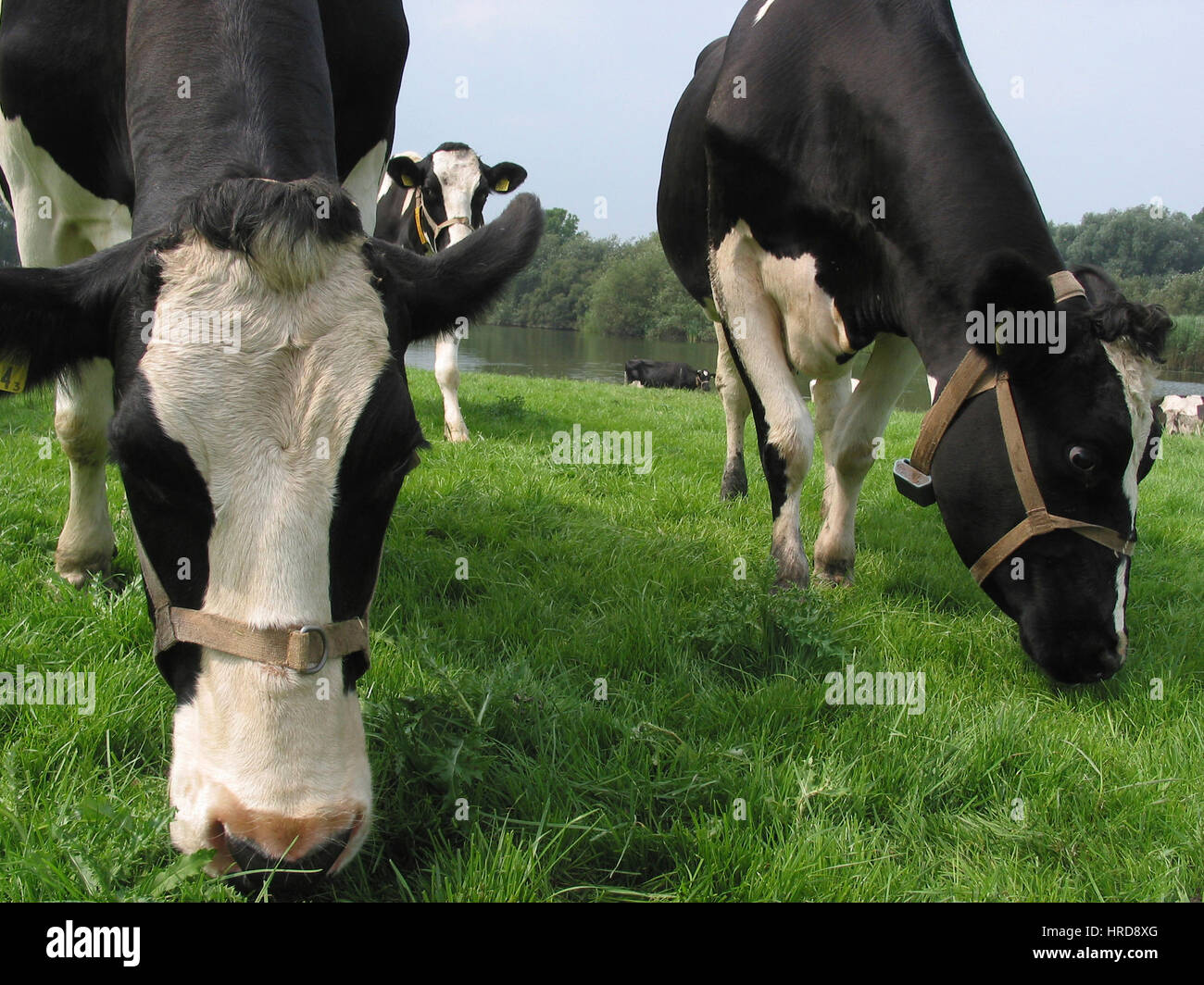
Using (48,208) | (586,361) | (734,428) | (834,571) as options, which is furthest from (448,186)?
(586,361)

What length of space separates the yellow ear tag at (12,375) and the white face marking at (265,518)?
46 centimetres

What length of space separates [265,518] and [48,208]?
3.03 metres

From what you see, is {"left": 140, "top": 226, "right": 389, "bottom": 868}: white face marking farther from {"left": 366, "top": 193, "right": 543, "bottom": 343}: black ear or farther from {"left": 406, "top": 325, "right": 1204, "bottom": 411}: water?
{"left": 406, "top": 325, "right": 1204, "bottom": 411}: water

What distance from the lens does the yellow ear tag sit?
215 centimetres

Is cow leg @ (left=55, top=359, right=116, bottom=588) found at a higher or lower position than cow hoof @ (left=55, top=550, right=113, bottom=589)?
higher

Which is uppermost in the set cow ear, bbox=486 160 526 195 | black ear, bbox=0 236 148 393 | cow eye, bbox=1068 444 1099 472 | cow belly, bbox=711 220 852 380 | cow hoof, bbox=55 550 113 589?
cow ear, bbox=486 160 526 195

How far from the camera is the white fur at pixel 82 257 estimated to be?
3746 millimetres

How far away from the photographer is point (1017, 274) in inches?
116

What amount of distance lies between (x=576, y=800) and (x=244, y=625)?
0.99 m

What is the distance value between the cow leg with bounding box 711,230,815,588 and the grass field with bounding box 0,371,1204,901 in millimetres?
253

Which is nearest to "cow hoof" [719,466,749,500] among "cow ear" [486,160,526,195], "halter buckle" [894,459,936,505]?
"halter buckle" [894,459,936,505]

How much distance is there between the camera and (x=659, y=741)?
2662mm

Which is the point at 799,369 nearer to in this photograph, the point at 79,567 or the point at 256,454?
the point at 256,454

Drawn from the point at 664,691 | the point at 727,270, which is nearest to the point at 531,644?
the point at 664,691
